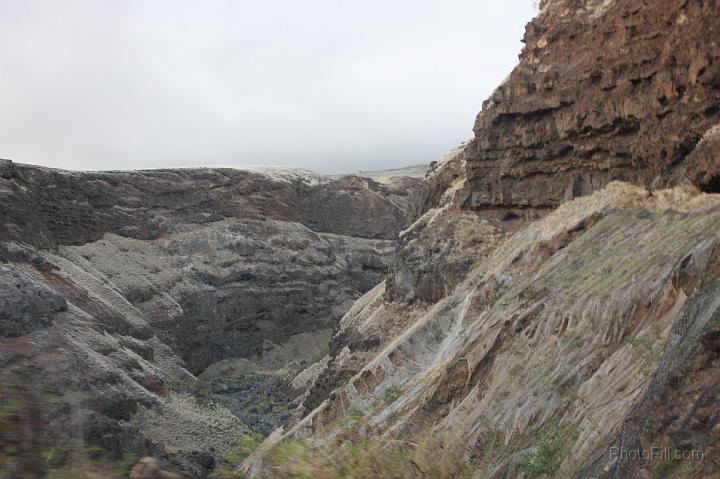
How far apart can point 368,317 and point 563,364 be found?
825 inches

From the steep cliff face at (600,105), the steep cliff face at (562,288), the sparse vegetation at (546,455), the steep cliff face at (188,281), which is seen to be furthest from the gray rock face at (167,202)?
the sparse vegetation at (546,455)

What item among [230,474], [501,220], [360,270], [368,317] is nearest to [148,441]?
[368,317]

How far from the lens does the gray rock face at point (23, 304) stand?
109 ft

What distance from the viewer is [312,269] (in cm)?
6469

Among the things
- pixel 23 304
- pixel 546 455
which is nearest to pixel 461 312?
pixel 546 455

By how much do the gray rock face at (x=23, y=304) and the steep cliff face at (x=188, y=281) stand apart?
8 cm

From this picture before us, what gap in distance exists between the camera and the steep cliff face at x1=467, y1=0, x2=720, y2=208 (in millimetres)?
19359

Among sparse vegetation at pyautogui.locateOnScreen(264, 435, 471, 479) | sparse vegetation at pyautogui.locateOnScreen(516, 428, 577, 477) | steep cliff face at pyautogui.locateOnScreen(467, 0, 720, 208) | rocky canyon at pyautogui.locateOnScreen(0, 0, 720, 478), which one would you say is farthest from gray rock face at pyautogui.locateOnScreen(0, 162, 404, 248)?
sparse vegetation at pyautogui.locateOnScreen(264, 435, 471, 479)

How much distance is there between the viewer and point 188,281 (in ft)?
188

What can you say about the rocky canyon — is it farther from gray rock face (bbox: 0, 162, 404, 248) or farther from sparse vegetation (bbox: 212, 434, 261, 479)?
gray rock face (bbox: 0, 162, 404, 248)

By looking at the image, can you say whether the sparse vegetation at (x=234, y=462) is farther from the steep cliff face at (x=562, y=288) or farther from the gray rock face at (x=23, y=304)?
the gray rock face at (x=23, y=304)

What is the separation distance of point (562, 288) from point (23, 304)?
1187 inches

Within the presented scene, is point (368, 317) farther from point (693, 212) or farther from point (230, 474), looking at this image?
point (230, 474)

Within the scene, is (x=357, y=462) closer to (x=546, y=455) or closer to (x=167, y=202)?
(x=546, y=455)
